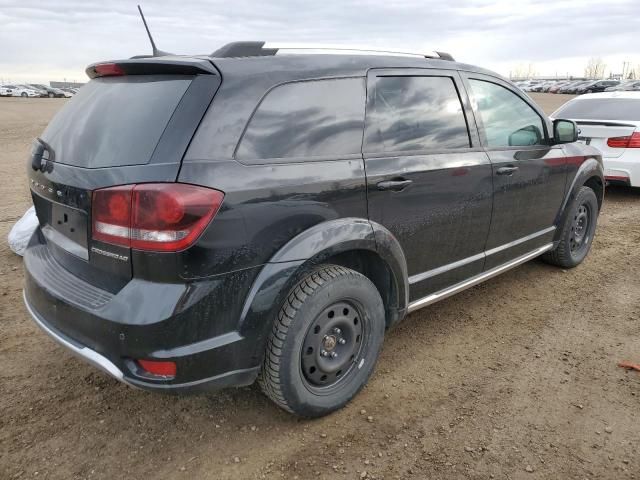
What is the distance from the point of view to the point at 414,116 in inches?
119

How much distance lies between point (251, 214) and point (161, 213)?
1.21ft

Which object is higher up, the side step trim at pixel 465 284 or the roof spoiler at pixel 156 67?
the roof spoiler at pixel 156 67

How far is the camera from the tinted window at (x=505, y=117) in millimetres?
3512

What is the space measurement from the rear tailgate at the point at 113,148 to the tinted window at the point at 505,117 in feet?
6.64

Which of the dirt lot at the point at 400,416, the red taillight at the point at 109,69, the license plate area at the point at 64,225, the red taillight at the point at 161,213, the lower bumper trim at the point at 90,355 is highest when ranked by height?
the red taillight at the point at 109,69

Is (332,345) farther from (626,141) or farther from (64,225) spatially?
(626,141)

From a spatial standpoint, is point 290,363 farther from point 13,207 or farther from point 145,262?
point 13,207

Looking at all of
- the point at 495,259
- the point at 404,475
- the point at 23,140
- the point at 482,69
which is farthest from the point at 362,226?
the point at 23,140

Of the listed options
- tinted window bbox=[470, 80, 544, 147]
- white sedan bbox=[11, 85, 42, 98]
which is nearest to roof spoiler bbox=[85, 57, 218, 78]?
tinted window bbox=[470, 80, 544, 147]

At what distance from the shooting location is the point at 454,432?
262cm

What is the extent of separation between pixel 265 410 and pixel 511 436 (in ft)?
4.17

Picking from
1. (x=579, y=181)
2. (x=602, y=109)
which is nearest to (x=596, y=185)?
(x=579, y=181)

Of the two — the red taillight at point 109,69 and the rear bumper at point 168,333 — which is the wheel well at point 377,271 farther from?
the red taillight at point 109,69

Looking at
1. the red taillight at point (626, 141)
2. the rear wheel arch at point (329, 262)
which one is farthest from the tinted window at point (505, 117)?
the red taillight at point (626, 141)
